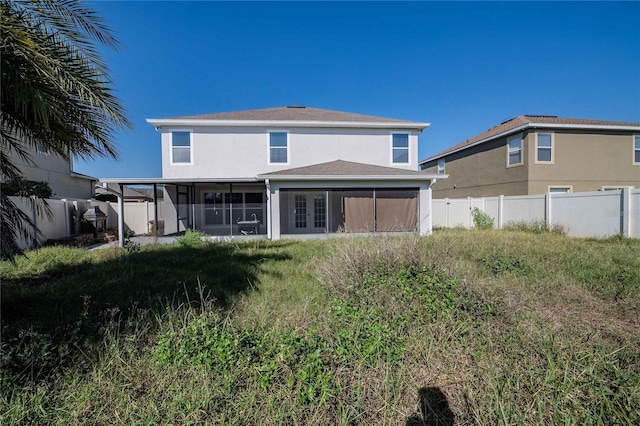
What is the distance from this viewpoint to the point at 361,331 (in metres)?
3.27

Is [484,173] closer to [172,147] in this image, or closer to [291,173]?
[291,173]

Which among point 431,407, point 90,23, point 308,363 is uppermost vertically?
point 90,23

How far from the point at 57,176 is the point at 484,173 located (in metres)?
24.3

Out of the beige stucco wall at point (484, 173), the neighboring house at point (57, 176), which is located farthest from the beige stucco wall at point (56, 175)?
the beige stucco wall at point (484, 173)

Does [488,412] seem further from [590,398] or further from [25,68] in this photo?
[25,68]

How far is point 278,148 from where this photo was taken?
13.9 m

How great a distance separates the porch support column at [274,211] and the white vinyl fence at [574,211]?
10.7 meters

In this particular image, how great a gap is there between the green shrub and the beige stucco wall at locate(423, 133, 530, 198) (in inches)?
78.7

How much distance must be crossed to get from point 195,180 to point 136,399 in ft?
34.3

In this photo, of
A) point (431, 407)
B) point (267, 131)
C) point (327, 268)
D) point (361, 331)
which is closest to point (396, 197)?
point (267, 131)

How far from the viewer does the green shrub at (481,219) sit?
48.5 ft

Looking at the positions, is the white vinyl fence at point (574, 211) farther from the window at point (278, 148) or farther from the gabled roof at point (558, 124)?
the window at point (278, 148)

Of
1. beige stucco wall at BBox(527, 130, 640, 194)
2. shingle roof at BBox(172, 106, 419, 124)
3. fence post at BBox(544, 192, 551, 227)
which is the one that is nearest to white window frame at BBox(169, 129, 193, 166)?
shingle roof at BBox(172, 106, 419, 124)

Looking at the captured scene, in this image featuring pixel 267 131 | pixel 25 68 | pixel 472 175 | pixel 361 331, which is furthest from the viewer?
pixel 472 175
